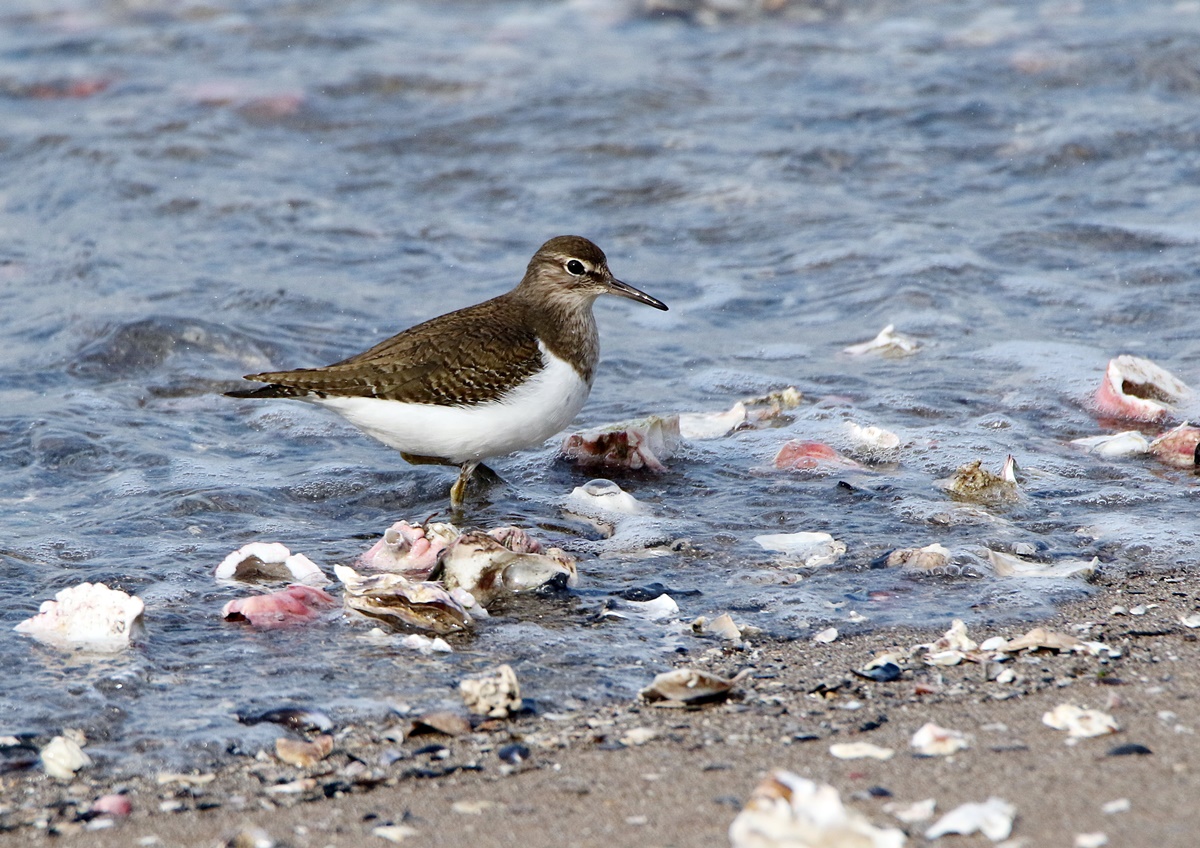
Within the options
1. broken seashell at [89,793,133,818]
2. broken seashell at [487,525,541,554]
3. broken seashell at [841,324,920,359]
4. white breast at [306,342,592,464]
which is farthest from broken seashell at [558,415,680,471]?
broken seashell at [89,793,133,818]

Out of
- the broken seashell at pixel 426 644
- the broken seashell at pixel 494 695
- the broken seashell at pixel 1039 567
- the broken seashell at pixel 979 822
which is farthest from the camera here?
the broken seashell at pixel 1039 567

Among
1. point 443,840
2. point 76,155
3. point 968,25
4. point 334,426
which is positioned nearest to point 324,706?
point 443,840

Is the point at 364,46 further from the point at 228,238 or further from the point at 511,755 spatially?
the point at 511,755

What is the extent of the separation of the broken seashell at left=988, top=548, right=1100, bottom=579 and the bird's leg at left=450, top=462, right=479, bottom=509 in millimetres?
2091

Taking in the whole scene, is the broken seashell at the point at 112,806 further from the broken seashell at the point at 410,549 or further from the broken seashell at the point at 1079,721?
the broken seashell at the point at 1079,721

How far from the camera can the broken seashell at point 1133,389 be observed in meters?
6.21

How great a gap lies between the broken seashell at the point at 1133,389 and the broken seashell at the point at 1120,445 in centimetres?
29

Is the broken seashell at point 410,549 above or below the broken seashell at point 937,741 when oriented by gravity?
below

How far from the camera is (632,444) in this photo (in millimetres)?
5840

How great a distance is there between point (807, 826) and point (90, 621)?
235cm

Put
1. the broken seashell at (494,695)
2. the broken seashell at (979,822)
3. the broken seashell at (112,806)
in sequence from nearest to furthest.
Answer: the broken seashell at (979,822)
the broken seashell at (112,806)
the broken seashell at (494,695)

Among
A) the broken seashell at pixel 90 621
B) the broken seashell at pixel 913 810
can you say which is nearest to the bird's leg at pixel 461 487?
the broken seashell at pixel 90 621

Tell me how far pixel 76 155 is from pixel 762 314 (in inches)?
218

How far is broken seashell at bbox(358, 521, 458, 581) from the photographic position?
477 cm
